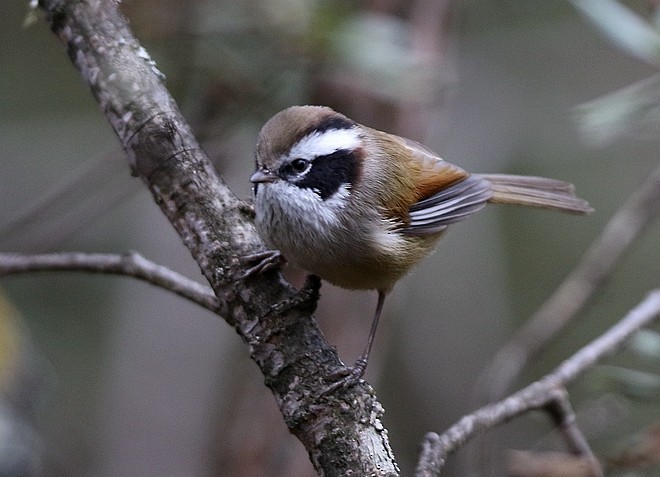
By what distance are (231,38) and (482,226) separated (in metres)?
3.04

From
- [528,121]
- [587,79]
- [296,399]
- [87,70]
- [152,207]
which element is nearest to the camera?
[296,399]

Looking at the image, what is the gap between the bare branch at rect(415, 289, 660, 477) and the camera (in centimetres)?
242

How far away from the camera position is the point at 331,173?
3.35 meters

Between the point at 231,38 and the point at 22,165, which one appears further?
the point at 22,165

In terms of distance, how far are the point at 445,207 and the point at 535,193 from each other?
76 cm

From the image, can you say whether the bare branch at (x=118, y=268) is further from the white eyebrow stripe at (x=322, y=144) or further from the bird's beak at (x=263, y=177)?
the white eyebrow stripe at (x=322, y=144)

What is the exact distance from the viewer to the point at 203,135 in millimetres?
4199

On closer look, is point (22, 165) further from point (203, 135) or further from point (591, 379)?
point (591, 379)

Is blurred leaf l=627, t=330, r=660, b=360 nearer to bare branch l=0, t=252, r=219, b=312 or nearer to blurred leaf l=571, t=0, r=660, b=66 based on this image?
blurred leaf l=571, t=0, r=660, b=66

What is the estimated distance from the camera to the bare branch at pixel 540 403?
242cm

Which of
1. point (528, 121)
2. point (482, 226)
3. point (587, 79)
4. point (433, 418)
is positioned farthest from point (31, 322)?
point (587, 79)

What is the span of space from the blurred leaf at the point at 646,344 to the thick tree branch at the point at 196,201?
1.46 m

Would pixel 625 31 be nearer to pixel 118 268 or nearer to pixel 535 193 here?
pixel 535 193

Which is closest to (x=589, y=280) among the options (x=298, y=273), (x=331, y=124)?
(x=331, y=124)
